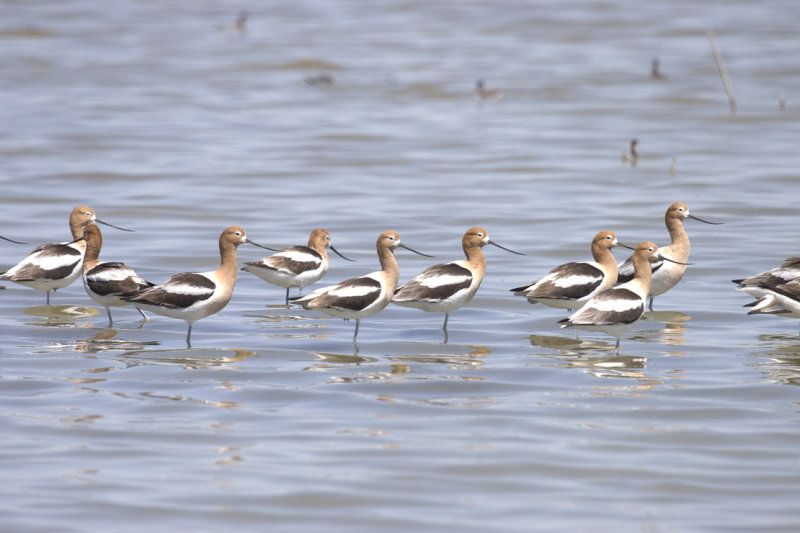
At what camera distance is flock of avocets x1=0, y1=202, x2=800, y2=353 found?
36.3ft

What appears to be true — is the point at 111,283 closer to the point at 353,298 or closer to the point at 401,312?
the point at 353,298

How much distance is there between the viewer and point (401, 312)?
43.8 feet

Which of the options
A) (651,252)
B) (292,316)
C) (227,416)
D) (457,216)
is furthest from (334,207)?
(227,416)

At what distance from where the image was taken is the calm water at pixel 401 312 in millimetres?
7566

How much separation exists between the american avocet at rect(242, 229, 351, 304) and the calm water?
35 cm

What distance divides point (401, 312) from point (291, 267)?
132cm

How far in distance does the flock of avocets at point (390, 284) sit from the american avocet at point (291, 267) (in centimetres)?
1

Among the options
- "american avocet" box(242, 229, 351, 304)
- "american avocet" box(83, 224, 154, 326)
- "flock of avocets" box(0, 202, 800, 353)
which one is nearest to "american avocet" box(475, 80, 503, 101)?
"american avocet" box(242, 229, 351, 304)

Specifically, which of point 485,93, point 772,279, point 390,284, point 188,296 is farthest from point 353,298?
point 485,93

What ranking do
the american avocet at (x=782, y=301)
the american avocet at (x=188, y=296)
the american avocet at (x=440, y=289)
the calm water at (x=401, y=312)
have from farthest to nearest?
the american avocet at (x=440, y=289)
the american avocet at (x=782, y=301)
the american avocet at (x=188, y=296)
the calm water at (x=401, y=312)

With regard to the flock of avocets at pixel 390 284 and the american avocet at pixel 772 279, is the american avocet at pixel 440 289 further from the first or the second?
the american avocet at pixel 772 279

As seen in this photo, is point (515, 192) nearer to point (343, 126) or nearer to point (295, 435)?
point (343, 126)

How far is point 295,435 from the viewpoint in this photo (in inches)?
334

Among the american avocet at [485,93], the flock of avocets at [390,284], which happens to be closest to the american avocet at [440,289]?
the flock of avocets at [390,284]
